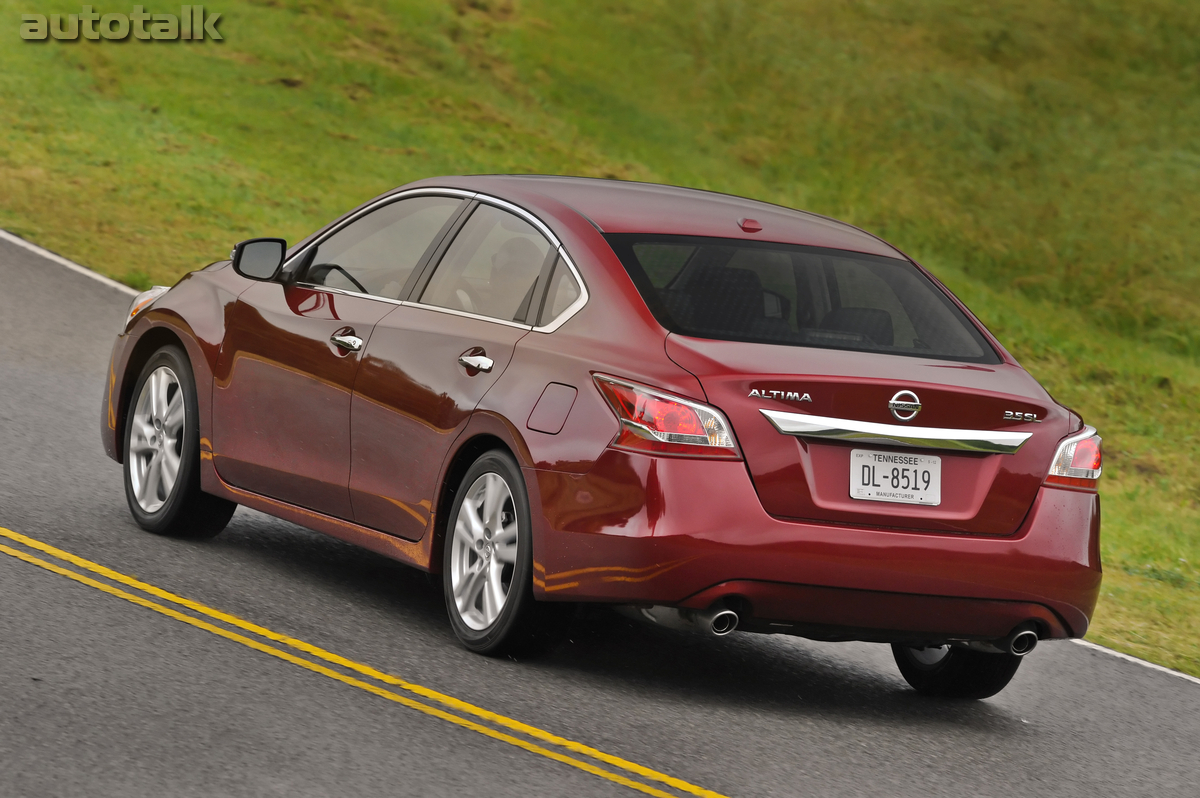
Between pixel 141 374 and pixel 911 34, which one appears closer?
pixel 141 374

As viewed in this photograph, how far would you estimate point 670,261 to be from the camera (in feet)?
21.7

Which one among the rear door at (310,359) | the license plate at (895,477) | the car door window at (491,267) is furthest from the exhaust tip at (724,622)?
the rear door at (310,359)

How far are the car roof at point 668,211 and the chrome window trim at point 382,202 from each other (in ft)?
0.14

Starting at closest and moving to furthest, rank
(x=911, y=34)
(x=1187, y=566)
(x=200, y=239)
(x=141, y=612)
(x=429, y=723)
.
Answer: (x=429, y=723)
(x=141, y=612)
(x=1187, y=566)
(x=200, y=239)
(x=911, y=34)

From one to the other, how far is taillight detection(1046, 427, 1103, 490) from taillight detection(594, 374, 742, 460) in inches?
48.8

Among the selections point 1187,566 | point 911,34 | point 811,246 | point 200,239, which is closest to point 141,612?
point 811,246

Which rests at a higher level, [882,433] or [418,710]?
[882,433]

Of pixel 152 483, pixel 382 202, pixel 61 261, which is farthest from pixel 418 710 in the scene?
pixel 61 261

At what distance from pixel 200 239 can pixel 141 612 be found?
15.2m

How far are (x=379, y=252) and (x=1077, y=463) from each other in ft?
10.5

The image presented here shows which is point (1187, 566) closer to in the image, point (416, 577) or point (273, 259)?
point (416, 577)

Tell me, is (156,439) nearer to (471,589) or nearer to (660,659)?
(471,589)

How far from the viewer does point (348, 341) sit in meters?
7.16

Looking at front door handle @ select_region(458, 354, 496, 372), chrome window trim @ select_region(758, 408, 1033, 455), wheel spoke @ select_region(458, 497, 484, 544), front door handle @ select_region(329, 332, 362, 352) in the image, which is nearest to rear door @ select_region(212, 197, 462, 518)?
front door handle @ select_region(329, 332, 362, 352)
